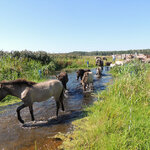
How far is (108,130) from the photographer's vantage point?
11.6ft

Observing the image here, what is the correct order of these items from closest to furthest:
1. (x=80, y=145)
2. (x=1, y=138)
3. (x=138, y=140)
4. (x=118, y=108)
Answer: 1. (x=138, y=140)
2. (x=80, y=145)
3. (x=118, y=108)
4. (x=1, y=138)

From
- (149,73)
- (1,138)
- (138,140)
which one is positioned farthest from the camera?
(149,73)

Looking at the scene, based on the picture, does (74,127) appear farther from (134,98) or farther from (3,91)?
(3,91)

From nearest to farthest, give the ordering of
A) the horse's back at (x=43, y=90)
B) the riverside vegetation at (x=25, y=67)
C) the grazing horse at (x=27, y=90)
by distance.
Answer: the grazing horse at (x=27, y=90) < the horse's back at (x=43, y=90) < the riverside vegetation at (x=25, y=67)

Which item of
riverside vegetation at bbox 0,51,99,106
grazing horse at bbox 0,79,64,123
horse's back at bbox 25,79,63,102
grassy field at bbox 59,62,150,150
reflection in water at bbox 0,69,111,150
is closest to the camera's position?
grassy field at bbox 59,62,150,150

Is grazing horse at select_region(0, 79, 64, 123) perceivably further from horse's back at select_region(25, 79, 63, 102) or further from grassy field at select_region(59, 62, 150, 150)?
grassy field at select_region(59, 62, 150, 150)

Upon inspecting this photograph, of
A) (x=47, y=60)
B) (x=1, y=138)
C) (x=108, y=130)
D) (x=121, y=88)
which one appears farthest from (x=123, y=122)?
(x=47, y=60)

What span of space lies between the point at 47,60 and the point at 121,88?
20.7 m

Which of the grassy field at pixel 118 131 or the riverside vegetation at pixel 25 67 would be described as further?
the riverside vegetation at pixel 25 67

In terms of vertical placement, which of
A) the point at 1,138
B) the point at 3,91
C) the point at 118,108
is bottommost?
the point at 1,138

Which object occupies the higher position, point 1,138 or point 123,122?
point 123,122

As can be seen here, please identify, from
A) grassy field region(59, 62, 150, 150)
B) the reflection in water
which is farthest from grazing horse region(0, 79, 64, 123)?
grassy field region(59, 62, 150, 150)

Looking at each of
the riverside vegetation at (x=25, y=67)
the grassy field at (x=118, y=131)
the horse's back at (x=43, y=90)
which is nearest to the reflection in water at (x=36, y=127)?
the grassy field at (x=118, y=131)

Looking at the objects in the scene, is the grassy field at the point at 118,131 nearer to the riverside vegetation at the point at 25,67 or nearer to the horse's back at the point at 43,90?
the horse's back at the point at 43,90
